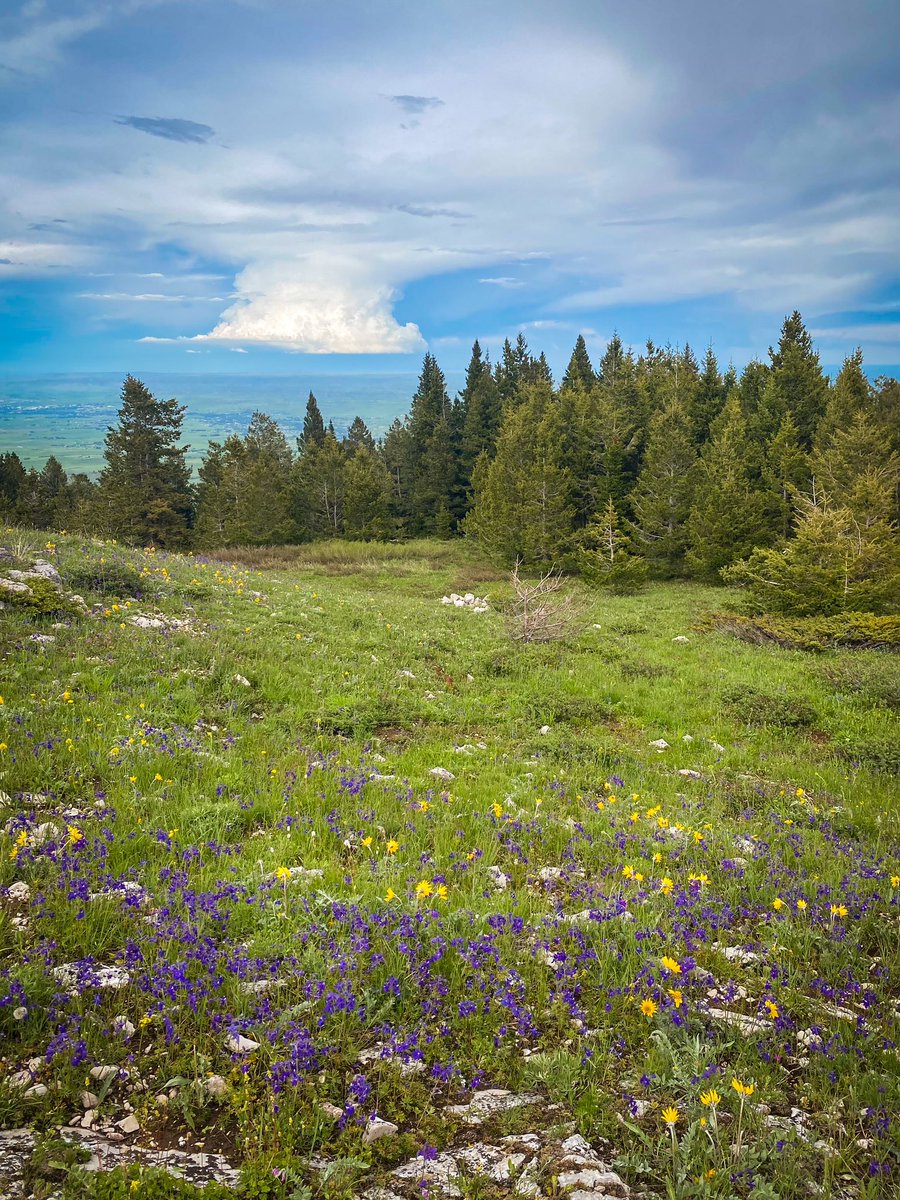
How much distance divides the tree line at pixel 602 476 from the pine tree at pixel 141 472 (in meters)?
0.13

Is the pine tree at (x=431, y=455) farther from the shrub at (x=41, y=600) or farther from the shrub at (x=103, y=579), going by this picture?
the shrub at (x=41, y=600)

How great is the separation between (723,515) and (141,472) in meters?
44.9

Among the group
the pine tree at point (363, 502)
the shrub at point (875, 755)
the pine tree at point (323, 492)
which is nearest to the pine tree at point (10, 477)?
the pine tree at point (323, 492)

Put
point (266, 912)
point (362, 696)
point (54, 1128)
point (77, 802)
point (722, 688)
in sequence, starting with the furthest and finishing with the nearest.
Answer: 1. point (722, 688)
2. point (362, 696)
3. point (77, 802)
4. point (266, 912)
5. point (54, 1128)

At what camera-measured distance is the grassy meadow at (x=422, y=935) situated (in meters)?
3.02

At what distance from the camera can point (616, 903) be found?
4922 millimetres

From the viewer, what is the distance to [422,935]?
14.3 feet

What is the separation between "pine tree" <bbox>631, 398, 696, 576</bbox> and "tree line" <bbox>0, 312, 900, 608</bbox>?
4.4 inches

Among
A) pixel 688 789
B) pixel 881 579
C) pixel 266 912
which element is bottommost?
pixel 688 789

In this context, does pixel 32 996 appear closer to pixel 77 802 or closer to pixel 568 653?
pixel 77 802

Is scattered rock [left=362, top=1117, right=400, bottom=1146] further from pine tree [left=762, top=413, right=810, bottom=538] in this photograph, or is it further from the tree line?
pine tree [left=762, top=413, right=810, bottom=538]

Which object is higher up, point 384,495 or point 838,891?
point 384,495

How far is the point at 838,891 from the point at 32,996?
5.98 m

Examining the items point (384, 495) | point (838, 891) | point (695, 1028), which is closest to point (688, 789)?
point (838, 891)
